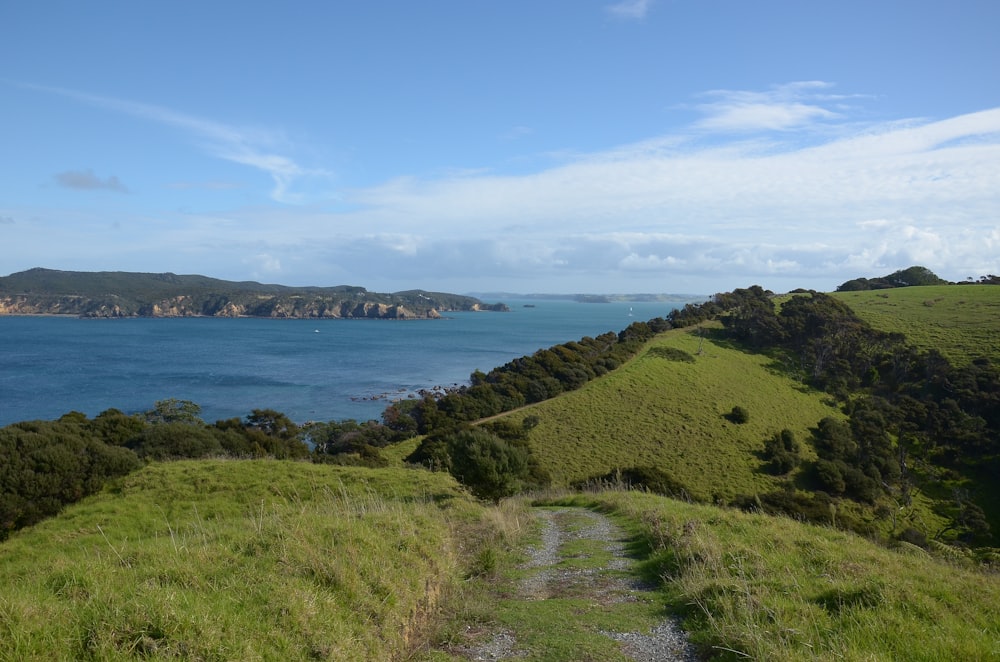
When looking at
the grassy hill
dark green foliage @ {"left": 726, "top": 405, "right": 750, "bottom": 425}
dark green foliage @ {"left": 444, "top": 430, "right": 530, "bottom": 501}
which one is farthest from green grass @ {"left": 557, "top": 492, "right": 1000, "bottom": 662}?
dark green foliage @ {"left": 726, "top": 405, "right": 750, "bottom": 425}

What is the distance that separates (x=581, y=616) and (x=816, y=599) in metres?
2.65

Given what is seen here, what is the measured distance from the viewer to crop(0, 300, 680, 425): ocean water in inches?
2350

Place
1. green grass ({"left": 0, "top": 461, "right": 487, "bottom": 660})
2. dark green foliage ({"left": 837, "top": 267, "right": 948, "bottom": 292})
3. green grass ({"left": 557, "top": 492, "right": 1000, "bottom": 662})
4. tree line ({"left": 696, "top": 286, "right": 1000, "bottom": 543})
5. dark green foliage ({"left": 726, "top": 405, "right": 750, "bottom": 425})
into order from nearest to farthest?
green grass ({"left": 0, "top": 461, "right": 487, "bottom": 660}) → green grass ({"left": 557, "top": 492, "right": 1000, "bottom": 662}) → tree line ({"left": 696, "top": 286, "right": 1000, "bottom": 543}) → dark green foliage ({"left": 726, "top": 405, "right": 750, "bottom": 425}) → dark green foliage ({"left": 837, "top": 267, "right": 948, "bottom": 292})

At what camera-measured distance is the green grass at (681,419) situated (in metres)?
34.7

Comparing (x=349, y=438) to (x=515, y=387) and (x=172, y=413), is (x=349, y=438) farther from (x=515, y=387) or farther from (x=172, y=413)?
(x=172, y=413)

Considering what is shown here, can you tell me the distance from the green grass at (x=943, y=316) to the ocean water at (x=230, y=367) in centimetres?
5445

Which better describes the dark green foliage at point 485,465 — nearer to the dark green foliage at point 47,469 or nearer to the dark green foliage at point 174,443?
the dark green foliage at point 47,469

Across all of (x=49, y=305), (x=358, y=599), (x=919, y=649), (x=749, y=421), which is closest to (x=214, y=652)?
(x=358, y=599)

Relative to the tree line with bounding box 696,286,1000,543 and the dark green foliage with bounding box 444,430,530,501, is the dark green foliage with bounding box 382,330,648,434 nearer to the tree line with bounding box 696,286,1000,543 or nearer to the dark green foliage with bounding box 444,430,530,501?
the tree line with bounding box 696,286,1000,543

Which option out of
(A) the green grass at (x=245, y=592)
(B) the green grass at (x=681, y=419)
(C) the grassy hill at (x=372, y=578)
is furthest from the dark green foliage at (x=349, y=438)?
(A) the green grass at (x=245, y=592)

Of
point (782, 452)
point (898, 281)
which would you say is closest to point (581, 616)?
point (782, 452)

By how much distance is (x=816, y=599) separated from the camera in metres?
6.16

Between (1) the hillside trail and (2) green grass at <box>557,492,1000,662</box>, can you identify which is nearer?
(2) green grass at <box>557,492,1000,662</box>

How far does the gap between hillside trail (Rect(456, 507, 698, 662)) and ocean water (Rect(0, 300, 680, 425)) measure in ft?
163
